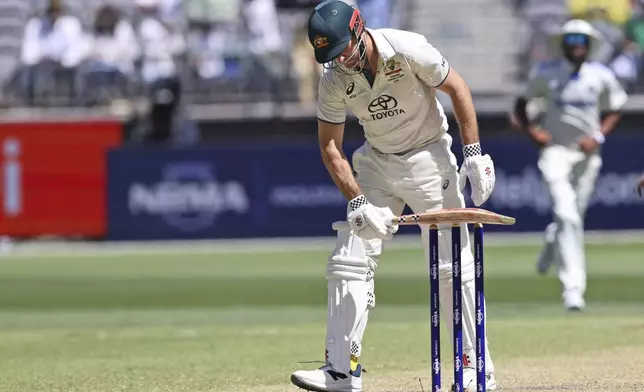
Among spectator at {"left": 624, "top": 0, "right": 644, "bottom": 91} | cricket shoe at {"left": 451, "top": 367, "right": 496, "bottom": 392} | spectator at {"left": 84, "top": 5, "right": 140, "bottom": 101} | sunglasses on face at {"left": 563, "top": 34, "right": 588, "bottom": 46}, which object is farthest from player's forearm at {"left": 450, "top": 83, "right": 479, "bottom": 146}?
spectator at {"left": 84, "top": 5, "right": 140, "bottom": 101}

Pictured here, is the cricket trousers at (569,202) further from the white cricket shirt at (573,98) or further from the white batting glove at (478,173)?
the white batting glove at (478,173)

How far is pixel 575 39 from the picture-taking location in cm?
1063

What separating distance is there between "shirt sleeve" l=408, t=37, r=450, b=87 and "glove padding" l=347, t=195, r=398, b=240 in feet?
2.03

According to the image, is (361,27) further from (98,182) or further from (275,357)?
(98,182)

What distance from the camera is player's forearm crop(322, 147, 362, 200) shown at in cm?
589

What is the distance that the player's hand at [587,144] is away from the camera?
10758mm

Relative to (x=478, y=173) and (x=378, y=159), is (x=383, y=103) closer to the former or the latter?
(x=378, y=159)

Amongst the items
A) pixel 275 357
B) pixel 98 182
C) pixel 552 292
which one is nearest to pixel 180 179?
A: pixel 98 182

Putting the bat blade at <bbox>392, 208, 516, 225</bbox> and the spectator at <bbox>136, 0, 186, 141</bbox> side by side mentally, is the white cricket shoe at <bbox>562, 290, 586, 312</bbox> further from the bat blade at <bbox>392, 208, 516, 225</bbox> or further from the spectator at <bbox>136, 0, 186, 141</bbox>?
the spectator at <bbox>136, 0, 186, 141</bbox>

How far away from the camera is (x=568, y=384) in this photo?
21.0ft

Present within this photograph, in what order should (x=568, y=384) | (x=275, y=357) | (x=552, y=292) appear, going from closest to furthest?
(x=568, y=384) → (x=275, y=357) → (x=552, y=292)

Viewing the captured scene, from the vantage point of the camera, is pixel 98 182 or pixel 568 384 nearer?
pixel 568 384

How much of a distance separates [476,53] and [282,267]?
673cm

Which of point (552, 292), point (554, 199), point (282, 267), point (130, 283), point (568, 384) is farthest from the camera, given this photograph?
point (282, 267)
